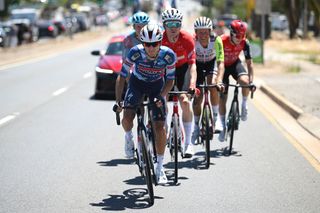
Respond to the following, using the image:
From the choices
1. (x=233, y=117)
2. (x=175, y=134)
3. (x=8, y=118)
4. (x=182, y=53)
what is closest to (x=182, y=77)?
(x=182, y=53)

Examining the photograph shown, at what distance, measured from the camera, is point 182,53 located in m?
10.1

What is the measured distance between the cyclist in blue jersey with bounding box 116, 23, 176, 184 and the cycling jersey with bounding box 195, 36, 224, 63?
221cm

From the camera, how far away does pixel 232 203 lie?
26.0 feet

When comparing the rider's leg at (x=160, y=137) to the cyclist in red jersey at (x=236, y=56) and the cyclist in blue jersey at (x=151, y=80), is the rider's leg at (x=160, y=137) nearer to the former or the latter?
the cyclist in blue jersey at (x=151, y=80)

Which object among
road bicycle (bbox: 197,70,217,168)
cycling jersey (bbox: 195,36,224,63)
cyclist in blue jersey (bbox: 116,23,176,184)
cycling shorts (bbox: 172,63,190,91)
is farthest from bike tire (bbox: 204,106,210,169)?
cyclist in blue jersey (bbox: 116,23,176,184)

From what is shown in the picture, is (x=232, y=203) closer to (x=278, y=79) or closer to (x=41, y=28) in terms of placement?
(x=278, y=79)

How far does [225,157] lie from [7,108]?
7.78m

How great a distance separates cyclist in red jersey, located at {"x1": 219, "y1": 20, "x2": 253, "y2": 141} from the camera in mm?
11352

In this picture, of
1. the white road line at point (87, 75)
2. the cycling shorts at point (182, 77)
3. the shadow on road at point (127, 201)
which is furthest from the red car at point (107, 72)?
the shadow on road at point (127, 201)

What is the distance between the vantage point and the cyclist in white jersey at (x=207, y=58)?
10.6m

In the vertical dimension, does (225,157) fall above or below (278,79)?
above

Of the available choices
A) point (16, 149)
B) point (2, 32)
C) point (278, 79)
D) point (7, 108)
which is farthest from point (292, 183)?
point (2, 32)

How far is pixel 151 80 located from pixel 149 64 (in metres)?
0.25

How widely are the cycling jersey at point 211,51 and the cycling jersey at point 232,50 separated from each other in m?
0.43
